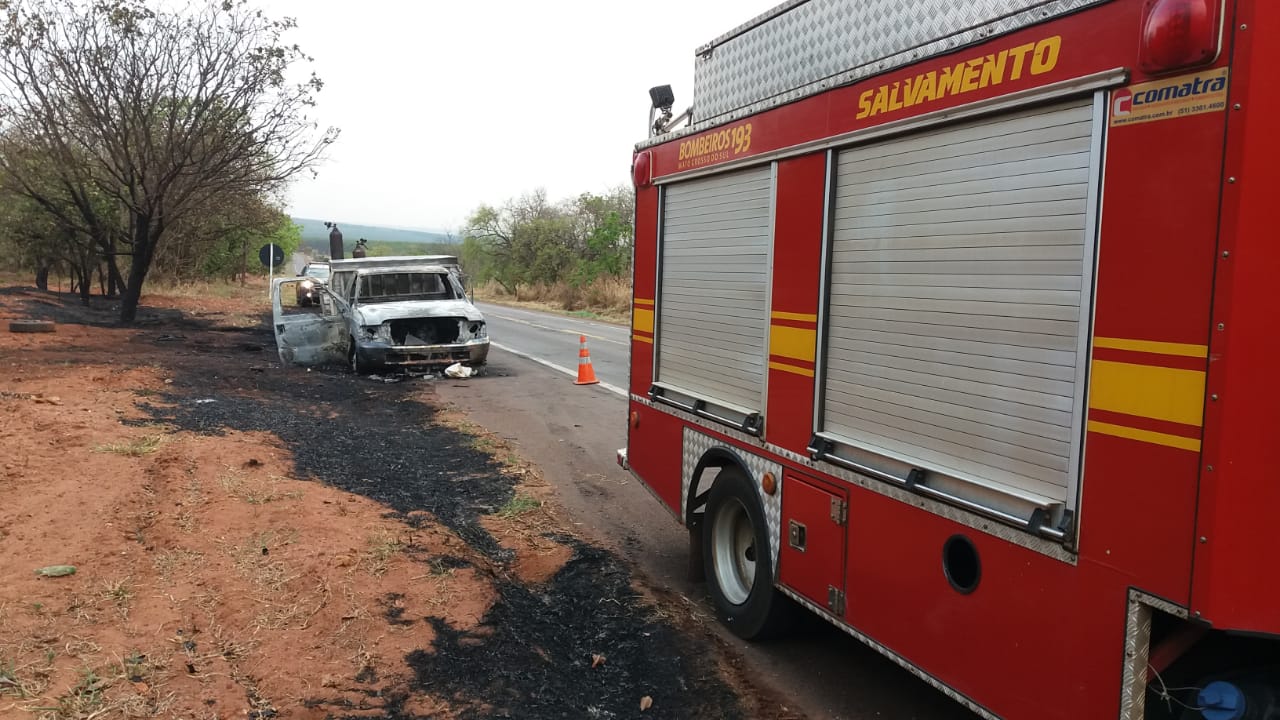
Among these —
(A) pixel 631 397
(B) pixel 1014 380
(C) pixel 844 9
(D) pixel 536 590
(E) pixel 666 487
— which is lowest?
(D) pixel 536 590

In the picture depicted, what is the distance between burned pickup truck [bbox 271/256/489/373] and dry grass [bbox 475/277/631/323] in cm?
1556

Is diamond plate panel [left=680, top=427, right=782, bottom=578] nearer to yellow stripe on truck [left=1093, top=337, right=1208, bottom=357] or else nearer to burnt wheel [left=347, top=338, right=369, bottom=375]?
yellow stripe on truck [left=1093, top=337, right=1208, bottom=357]

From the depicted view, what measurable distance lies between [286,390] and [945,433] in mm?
11331

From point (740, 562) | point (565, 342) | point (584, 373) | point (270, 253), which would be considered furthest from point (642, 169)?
point (270, 253)

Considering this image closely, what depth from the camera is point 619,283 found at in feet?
124

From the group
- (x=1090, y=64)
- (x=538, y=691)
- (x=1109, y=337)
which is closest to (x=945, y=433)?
(x=1109, y=337)

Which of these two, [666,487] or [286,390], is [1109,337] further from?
[286,390]

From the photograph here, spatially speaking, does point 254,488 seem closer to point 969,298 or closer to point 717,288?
point 717,288

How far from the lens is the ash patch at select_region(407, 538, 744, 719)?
4.00 meters

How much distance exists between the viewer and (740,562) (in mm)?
5047

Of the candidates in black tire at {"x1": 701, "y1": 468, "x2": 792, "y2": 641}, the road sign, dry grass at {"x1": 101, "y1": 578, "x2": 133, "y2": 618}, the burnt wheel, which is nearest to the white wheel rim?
black tire at {"x1": 701, "y1": 468, "x2": 792, "y2": 641}

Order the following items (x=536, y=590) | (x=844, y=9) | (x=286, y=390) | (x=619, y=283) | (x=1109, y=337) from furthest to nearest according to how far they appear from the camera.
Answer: (x=619, y=283) < (x=286, y=390) < (x=536, y=590) < (x=844, y=9) < (x=1109, y=337)

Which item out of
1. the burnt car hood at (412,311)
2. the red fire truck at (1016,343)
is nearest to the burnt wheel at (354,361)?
the burnt car hood at (412,311)

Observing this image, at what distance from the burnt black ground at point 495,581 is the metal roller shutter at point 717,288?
132 centimetres
